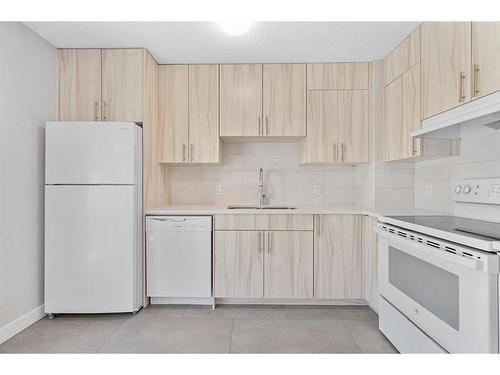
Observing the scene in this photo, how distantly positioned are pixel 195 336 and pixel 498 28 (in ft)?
8.16

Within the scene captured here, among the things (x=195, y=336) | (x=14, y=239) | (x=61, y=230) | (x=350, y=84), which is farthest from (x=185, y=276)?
(x=350, y=84)

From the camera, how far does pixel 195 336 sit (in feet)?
7.28

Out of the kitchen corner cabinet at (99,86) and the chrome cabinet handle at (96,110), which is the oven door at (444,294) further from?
the chrome cabinet handle at (96,110)

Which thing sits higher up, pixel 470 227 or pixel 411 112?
pixel 411 112

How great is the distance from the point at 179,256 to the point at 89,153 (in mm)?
1094

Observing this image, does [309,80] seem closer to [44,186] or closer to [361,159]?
[361,159]

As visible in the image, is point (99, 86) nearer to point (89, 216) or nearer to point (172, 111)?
point (172, 111)

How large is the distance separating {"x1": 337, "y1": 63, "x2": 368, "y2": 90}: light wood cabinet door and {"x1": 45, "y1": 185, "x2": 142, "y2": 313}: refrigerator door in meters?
2.12

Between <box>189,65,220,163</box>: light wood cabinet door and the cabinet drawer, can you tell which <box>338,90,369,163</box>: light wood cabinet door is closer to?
the cabinet drawer

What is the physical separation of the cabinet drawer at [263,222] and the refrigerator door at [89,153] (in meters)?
0.83

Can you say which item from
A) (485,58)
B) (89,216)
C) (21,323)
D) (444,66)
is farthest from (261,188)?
(21,323)

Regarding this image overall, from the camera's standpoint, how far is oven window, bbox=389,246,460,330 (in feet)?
4.60

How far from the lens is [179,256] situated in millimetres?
2689

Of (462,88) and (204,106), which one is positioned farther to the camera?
(204,106)
